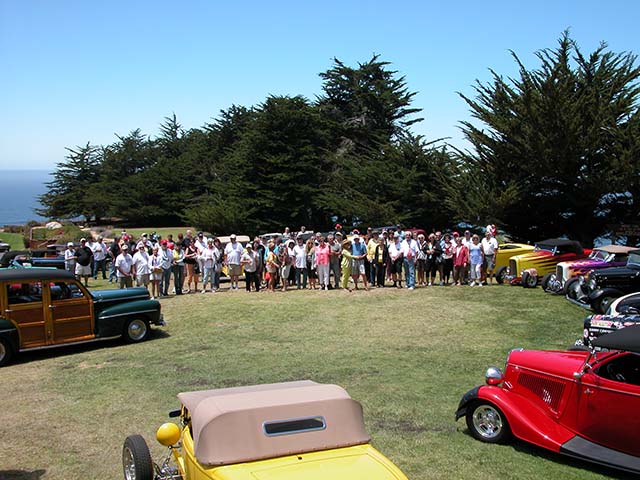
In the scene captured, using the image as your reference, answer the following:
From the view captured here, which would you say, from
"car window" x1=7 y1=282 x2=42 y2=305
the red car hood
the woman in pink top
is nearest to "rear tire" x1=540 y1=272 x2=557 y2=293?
the woman in pink top

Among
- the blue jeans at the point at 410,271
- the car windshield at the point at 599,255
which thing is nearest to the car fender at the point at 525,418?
the blue jeans at the point at 410,271

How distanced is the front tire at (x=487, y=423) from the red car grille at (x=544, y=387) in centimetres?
A: 53

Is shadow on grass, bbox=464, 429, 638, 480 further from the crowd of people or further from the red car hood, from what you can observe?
the crowd of people

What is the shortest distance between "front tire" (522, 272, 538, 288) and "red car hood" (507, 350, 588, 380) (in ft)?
38.9

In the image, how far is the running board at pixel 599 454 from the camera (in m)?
7.07

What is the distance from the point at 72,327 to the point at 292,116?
32033 mm

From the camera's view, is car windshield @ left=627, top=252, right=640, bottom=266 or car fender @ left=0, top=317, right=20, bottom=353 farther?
car windshield @ left=627, top=252, right=640, bottom=266

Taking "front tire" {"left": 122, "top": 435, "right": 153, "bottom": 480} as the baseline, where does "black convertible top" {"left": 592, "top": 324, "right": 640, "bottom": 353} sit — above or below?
above

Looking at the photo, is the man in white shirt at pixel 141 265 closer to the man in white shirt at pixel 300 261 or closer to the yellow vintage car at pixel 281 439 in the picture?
the man in white shirt at pixel 300 261

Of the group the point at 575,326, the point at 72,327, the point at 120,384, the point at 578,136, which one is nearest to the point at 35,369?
the point at 72,327

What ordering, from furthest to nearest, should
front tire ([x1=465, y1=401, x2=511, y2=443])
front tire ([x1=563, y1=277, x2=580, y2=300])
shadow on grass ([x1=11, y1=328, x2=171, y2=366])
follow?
front tire ([x1=563, y1=277, x2=580, y2=300]), shadow on grass ([x1=11, y1=328, x2=171, y2=366]), front tire ([x1=465, y1=401, x2=511, y2=443])

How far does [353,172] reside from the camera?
136 ft

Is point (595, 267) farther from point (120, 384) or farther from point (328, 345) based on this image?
point (120, 384)

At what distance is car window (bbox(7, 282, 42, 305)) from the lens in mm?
13320
